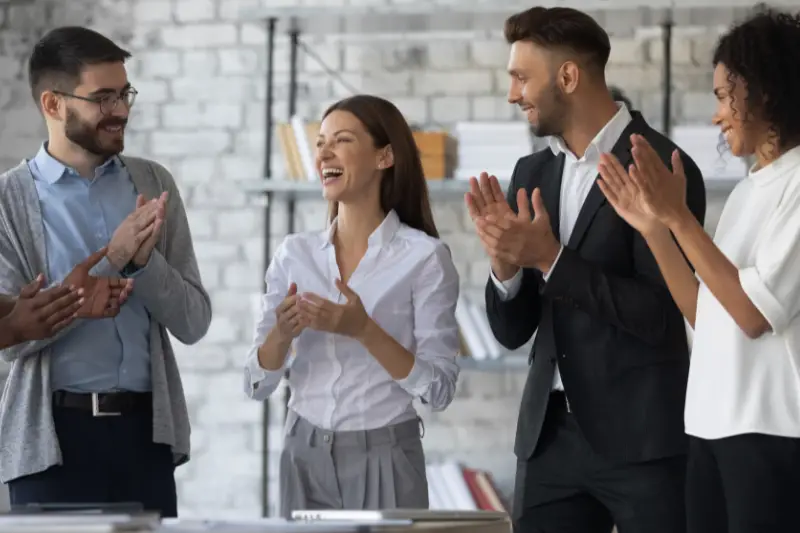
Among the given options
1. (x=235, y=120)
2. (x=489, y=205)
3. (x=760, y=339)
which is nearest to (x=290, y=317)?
(x=489, y=205)

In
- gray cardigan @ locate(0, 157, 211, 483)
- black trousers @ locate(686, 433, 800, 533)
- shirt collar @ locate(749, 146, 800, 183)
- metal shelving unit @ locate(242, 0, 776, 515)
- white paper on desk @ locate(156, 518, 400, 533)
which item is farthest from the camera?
metal shelving unit @ locate(242, 0, 776, 515)

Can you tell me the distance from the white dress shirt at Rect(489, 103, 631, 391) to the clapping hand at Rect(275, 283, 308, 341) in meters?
0.39

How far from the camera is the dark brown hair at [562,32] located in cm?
247

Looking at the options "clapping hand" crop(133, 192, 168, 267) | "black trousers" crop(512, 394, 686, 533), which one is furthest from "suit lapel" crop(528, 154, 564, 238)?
"clapping hand" crop(133, 192, 168, 267)

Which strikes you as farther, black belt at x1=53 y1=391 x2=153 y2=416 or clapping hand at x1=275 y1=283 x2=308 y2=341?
black belt at x1=53 y1=391 x2=153 y2=416

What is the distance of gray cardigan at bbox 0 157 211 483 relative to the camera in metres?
2.52

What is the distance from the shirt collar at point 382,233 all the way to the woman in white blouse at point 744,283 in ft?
1.73

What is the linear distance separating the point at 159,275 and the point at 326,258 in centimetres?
35

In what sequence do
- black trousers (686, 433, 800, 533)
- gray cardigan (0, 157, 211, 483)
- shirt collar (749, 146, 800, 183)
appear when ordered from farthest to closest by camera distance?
gray cardigan (0, 157, 211, 483)
shirt collar (749, 146, 800, 183)
black trousers (686, 433, 800, 533)

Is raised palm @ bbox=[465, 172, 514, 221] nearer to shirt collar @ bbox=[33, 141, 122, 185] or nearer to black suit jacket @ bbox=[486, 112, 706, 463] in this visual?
black suit jacket @ bbox=[486, 112, 706, 463]

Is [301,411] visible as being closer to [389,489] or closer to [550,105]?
[389,489]

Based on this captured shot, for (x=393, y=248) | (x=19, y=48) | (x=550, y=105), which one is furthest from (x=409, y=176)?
→ (x=19, y=48)

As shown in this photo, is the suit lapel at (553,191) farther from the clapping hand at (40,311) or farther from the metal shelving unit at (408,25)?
the metal shelving unit at (408,25)

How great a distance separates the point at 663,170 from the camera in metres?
2.21
